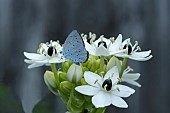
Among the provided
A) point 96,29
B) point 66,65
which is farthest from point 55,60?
point 96,29

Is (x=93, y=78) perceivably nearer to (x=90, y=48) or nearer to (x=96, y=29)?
(x=90, y=48)

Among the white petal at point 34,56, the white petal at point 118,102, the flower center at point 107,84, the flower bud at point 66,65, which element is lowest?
the white petal at point 118,102
